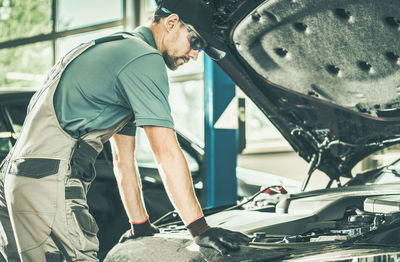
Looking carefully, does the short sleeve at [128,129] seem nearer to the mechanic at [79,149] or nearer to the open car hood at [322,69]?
the mechanic at [79,149]

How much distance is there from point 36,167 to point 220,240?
1.88ft

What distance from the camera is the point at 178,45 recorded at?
1701 millimetres

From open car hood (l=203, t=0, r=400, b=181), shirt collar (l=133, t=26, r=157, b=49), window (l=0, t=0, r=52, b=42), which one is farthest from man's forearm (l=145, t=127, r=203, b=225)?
window (l=0, t=0, r=52, b=42)

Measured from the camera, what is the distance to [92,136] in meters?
1.55

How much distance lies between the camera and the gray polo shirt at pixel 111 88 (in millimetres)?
1472

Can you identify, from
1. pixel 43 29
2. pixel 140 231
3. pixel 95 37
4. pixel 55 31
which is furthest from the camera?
pixel 43 29

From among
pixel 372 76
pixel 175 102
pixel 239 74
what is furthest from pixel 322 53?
pixel 175 102

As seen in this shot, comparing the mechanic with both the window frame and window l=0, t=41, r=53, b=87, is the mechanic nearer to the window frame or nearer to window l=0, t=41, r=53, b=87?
the window frame

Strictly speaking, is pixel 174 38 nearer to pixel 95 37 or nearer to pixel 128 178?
pixel 128 178

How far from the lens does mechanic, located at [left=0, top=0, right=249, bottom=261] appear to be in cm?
145

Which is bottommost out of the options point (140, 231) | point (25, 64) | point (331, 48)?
point (25, 64)

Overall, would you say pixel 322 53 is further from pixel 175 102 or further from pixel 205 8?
pixel 175 102

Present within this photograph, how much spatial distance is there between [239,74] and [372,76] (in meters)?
0.51

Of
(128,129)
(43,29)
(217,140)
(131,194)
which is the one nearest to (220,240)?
(131,194)
